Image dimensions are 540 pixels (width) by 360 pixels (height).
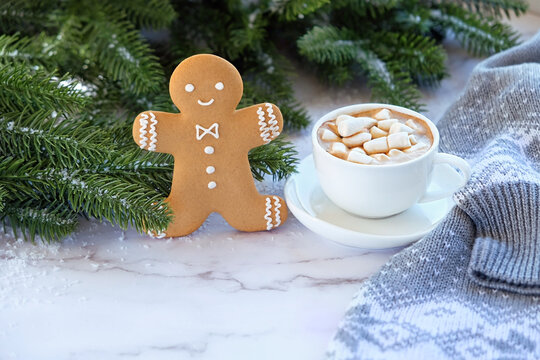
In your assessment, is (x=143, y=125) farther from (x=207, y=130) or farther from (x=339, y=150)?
(x=339, y=150)

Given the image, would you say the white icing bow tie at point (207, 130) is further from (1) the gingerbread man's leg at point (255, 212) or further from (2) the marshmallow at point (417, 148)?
(2) the marshmallow at point (417, 148)

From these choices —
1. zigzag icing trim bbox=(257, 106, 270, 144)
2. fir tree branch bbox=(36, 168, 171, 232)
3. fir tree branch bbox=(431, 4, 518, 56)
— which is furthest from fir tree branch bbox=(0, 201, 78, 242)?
fir tree branch bbox=(431, 4, 518, 56)

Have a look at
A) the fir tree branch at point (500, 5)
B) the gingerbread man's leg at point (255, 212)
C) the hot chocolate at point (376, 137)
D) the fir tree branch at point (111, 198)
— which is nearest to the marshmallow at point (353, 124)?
the hot chocolate at point (376, 137)

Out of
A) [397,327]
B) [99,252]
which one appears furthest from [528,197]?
[99,252]

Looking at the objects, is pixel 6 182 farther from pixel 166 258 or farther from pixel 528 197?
pixel 528 197

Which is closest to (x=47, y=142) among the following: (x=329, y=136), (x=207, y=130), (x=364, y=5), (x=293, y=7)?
(x=207, y=130)
